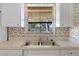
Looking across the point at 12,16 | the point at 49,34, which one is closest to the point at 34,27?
the point at 49,34

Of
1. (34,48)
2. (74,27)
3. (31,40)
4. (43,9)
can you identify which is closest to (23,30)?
(31,40)

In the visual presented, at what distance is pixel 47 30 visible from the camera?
2.27 meters

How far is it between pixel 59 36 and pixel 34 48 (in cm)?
54

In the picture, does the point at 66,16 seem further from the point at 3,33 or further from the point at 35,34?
the point at 3,33

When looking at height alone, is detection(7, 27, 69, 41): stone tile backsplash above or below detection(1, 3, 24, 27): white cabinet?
below

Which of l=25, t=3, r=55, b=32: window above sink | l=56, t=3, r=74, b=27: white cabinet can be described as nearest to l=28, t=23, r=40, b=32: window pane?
l=25, t=3, r=55, b=32: window above sink

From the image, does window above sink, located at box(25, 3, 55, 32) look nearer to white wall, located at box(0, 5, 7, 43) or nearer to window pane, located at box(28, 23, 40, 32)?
window pane, located at box(28, 23, 40, 32)

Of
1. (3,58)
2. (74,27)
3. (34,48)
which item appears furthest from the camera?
(74,27)

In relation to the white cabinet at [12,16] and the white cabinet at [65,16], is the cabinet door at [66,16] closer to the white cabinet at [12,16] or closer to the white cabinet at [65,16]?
the white cabinet at [65,16]

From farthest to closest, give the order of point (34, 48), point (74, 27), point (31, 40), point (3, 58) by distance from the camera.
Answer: point (74, 27)
point (31, 40)
point (34, 48)
point (3, 58)

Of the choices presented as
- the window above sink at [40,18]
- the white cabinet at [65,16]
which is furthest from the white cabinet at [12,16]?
the white cabinet at [65,16]

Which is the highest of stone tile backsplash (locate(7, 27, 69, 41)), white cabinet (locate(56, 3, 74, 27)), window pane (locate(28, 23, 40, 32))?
white cabinet (locate(56, 3, 74, 27))

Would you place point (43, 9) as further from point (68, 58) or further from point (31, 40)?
point (68, 58)

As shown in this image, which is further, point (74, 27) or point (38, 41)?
point (74, 27)
